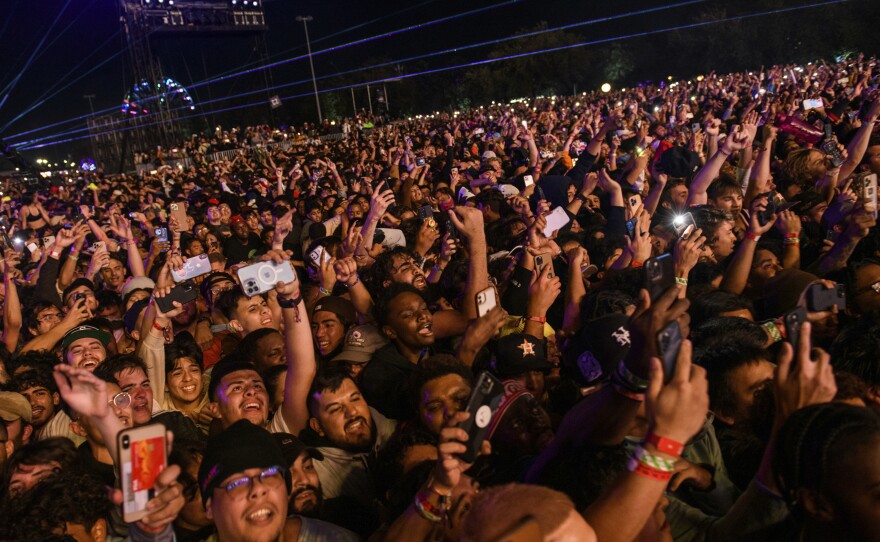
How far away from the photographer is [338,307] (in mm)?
4512

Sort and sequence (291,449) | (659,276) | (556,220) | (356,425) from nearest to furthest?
1. (659,276)
2. (291,449)
3. (356,425)
4. (556,220)

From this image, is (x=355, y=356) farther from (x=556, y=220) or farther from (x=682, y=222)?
(x=682, y=222)

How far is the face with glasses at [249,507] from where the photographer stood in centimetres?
222

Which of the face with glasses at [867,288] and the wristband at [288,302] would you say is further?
the face with glasses at [867,288]

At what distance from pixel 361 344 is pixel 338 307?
0.69m

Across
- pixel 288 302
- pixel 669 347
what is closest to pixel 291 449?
pixel 288 302

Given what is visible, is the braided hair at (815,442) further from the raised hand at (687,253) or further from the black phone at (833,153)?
the black phone at (833,153)

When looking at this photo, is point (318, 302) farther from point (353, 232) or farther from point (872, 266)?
point (872, 266)

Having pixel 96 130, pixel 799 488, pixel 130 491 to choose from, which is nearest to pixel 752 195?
pixel 799 488

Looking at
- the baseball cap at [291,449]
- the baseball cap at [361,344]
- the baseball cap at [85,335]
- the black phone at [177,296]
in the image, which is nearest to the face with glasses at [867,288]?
the baseball cap at [361,344]

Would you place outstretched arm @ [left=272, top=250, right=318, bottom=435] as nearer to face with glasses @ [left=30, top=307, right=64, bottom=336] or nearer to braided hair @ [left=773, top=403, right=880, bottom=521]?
braided hair @ [left=773, top=403, right=880, bottom=521]

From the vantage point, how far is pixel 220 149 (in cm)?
3017

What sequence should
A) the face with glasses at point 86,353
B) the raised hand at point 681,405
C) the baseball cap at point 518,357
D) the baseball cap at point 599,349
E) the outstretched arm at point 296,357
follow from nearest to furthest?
the raised hand at point 681,405
the baseball cap at point 599,349
the outstretched arm at point 296,357
the baseball cap at point 518,357
the face with glasses at point 86,353

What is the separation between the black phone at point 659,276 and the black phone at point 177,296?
2930 mm
